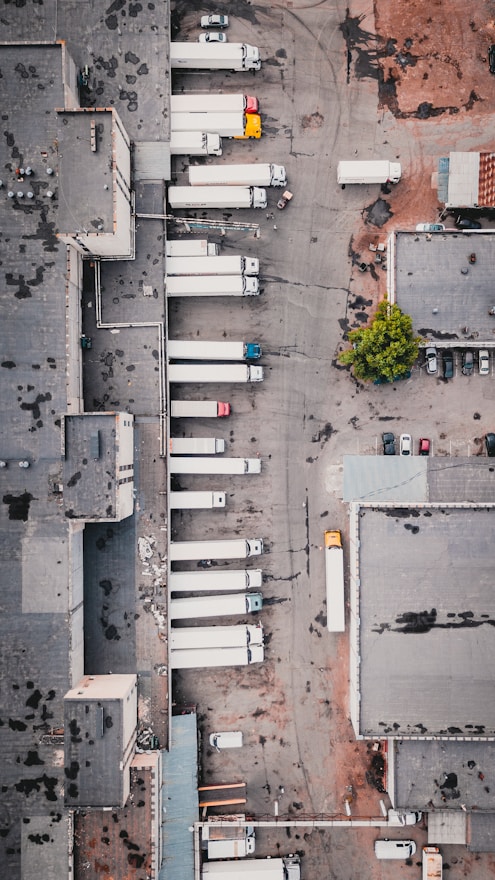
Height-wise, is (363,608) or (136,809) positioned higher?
(363,608)

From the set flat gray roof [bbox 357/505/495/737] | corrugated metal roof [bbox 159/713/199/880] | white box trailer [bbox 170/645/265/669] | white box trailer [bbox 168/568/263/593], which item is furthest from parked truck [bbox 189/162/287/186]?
corrugated metal roof [bbox 159/713/199/880]

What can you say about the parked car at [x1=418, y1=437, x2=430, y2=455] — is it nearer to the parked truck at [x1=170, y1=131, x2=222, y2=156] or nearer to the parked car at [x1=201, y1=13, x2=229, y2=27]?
the parked truck at [x1=170, y1=131, x2=222, y2=156]

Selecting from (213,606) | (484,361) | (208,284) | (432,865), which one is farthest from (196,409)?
(432,865)

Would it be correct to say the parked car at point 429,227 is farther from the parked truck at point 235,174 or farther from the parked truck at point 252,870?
the parked truck at point 252,870

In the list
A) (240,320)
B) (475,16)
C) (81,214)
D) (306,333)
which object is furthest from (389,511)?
(475,16)

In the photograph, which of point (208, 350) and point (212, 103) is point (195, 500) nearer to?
point (208, 350)

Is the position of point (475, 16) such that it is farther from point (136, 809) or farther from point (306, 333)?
point (136, 809)

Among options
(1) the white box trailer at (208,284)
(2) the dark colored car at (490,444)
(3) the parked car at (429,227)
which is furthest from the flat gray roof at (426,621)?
(3) the parked car at (429,227)
